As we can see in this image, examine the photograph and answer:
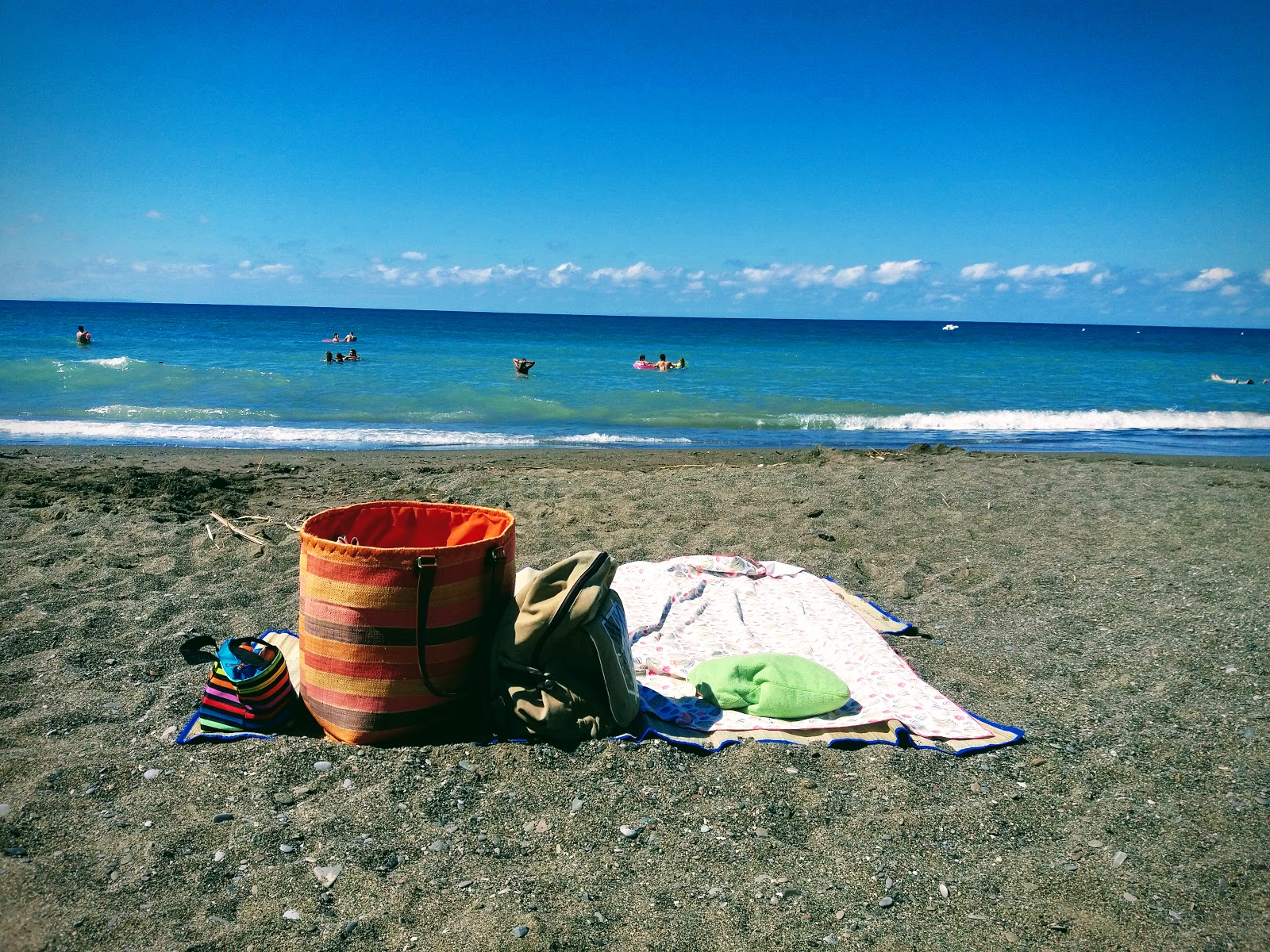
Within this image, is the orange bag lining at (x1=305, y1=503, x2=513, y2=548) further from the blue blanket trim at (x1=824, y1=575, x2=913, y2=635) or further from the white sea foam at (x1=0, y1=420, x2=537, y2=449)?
the white sea foam at (x1=0, y1=420, x2=537, y2=449)

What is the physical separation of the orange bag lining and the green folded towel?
1218mm

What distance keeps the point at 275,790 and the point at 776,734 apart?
1.92 m

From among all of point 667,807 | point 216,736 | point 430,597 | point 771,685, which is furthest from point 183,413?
point 667,807

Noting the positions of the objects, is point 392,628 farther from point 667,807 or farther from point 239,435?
point 239,435

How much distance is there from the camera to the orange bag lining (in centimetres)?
356

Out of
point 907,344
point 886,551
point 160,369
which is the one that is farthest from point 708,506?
point 907,344

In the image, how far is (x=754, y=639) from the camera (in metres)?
4.25

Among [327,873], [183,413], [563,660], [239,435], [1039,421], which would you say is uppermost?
[1039,421]

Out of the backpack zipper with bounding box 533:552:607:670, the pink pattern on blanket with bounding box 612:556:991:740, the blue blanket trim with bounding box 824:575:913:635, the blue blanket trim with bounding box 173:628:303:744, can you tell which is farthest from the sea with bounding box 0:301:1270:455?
the backpack zipper with bounding box 533:552:607:670

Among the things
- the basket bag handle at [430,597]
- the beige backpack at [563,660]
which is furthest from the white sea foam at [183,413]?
the beige backpack at [563,660]

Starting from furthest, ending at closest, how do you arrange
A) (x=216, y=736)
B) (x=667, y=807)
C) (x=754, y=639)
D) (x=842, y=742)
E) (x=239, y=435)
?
(x=239, y=435)
(x=754, y=639)
(x=842, y=742)
(x=216, y=736)
(x=667, y=807)

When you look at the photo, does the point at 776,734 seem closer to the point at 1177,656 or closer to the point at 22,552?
the point at 1177,656

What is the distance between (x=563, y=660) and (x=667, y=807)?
700 millimetres

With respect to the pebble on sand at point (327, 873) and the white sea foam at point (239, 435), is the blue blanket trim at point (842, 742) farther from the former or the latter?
the white sea foam at point (239, 435)
